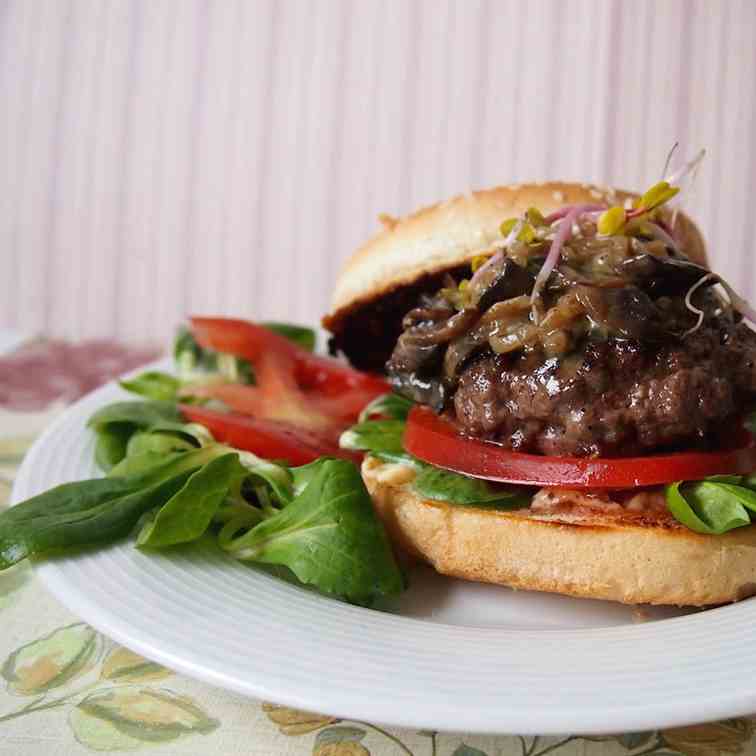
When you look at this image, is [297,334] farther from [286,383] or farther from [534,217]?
[534,217]

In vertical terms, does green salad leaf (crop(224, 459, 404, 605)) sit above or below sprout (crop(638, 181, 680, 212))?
below

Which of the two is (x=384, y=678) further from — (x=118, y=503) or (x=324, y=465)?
(x=118, y=503)

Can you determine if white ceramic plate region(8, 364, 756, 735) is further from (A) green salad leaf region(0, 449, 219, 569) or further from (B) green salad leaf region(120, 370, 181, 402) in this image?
(B) green salad leaf region(120, 370, 181, 402)

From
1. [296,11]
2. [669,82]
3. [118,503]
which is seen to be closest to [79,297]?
[296,11]

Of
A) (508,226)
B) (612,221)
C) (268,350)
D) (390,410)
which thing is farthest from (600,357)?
(268,350)

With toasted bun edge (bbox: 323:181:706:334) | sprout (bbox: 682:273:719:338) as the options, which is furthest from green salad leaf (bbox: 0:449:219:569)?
sprout (bbox: 682:273:719:338)

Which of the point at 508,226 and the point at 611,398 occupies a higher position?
the point at 508,226
